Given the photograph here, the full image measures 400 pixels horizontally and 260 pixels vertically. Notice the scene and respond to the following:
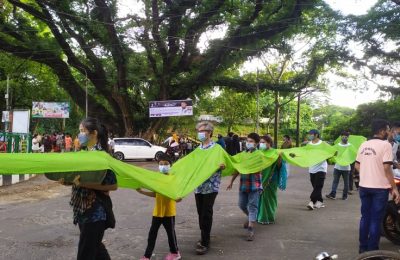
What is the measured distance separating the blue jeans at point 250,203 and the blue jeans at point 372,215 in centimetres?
171

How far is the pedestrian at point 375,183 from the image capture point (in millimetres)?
5262

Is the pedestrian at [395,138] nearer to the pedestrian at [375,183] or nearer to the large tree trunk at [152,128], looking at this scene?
the pedestrian at [375,183]

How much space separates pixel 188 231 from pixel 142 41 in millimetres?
18661

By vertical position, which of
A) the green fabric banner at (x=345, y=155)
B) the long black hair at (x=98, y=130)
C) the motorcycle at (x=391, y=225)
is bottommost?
the motorcycle at (x=391, y=225)

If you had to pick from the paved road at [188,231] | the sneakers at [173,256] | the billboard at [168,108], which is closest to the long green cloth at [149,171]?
the sneakers at [173,256]

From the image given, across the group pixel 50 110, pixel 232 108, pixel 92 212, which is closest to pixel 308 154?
pixel 92 212

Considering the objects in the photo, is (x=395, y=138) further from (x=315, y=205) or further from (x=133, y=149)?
(x=133, y=149)

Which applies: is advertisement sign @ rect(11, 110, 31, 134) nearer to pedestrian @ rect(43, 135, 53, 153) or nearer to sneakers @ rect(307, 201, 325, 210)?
pedestrian @ rect(43, 135, 53, 153)

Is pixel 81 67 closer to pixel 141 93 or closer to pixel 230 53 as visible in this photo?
pixel 141 93

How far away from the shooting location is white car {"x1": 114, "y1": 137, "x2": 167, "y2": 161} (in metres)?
25.3

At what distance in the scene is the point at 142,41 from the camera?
24312 mm

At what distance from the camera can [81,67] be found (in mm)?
24547

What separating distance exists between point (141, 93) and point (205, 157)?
76.2 ft

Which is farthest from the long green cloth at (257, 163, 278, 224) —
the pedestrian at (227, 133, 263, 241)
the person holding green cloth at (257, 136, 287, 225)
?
the pedestrian at (227, 133, 263, 241)
